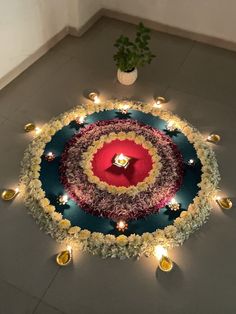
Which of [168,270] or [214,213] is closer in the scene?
[168,270]

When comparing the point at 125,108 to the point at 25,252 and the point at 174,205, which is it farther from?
the point at 25,252

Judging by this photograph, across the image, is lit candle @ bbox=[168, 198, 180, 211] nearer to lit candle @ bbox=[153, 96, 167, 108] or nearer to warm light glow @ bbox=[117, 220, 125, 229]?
warm light glow @ bbox=[117, 220, 125, 229]

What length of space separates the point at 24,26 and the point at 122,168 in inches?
91.4

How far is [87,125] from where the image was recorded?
382 centimetres

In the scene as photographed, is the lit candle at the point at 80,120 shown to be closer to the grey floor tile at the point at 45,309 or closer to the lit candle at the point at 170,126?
the lit candle at the point at 170,126

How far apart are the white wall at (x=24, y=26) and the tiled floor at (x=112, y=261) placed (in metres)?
0.27

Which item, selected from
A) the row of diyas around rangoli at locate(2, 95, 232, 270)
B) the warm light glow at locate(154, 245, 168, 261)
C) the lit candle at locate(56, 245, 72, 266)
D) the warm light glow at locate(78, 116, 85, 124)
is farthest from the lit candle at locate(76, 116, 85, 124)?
the warm light glow at locate(154, 245, 168, 261)

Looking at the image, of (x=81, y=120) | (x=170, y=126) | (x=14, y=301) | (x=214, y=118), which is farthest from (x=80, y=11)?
(x=14, y=301)

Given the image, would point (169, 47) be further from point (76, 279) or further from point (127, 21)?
point (76, 279)

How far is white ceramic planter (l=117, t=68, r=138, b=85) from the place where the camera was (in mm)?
4254

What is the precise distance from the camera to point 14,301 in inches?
103

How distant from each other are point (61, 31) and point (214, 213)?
353 centimetres

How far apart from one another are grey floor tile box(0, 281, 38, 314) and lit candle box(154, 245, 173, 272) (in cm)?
105

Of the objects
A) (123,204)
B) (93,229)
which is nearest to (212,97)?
(123,204)
